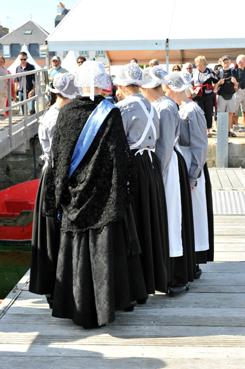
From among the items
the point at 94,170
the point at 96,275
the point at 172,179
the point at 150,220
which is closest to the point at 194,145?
the point at 172,179

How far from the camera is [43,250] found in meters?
4.52

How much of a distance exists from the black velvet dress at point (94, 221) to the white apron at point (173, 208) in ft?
1.90

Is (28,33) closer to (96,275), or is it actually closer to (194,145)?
(194,145)

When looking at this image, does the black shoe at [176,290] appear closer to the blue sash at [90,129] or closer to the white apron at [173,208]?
the white apron at [173,208]

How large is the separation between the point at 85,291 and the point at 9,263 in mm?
6209

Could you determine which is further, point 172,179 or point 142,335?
point 172,179

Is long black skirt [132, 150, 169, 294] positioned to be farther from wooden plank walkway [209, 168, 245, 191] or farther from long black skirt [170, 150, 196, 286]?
wooden plank walkway [209, 168, 245, 191]

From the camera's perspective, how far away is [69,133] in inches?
161

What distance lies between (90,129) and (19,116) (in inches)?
356

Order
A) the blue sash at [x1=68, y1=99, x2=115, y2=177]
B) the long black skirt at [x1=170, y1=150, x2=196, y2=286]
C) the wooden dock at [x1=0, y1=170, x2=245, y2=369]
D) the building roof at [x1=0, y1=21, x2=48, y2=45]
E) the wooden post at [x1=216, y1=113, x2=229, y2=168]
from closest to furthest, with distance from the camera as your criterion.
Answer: the wooden dock at [x1=0, y1=170, x2=245, y2=369] → the blue sash at [x1=68, y1=99, x2=115, y2=177] → the long black skirt at [x1=170, y1=150, x2=196, y2=286] → the wooden post at [x1=216, y1=113, x2=229, y2=168] → the building roof at [x1=0, y1=21, x2=48, y2=45]

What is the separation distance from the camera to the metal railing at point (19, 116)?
1040 cm

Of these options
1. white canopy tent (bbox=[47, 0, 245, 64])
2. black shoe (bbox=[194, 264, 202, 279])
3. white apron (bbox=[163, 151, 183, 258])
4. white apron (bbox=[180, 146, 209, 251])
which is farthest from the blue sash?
white canopy tent (bbox=[47, 0, 245, 64])

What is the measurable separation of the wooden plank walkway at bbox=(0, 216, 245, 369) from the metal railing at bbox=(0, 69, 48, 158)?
5660 millimetres

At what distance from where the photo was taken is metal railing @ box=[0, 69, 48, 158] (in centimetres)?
1040
